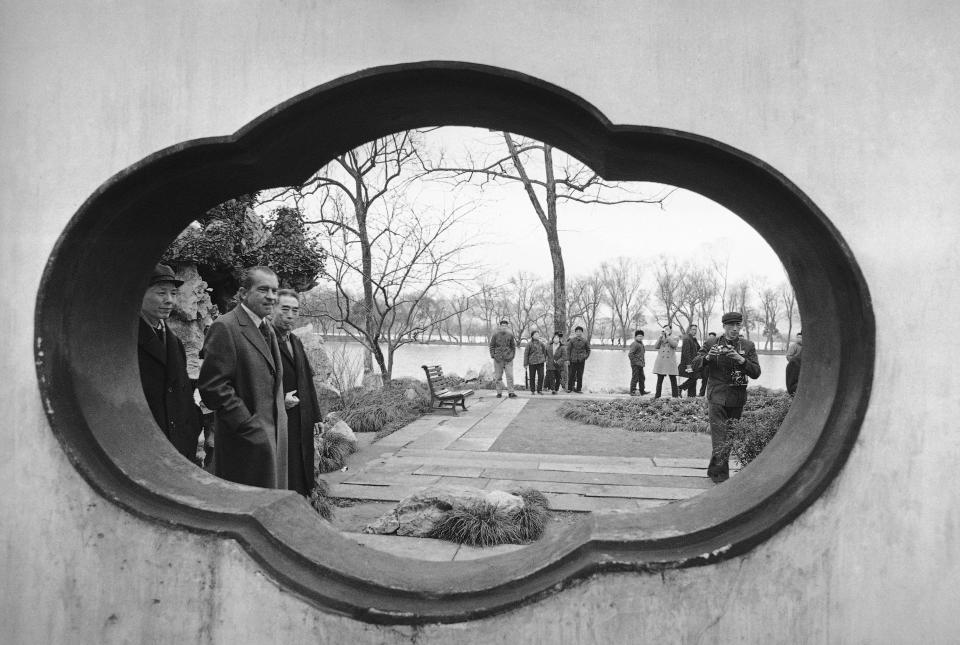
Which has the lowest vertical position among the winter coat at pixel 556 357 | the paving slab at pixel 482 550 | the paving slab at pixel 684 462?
the paving slab at pixel 482 550

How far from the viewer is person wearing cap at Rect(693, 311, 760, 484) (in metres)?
5.83

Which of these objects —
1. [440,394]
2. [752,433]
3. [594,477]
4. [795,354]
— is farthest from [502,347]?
[752,433]

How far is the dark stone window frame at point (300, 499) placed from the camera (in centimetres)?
209

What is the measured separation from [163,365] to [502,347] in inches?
415

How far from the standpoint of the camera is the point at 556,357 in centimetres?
1544

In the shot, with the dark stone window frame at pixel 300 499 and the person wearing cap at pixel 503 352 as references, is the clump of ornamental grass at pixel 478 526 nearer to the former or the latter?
the dark stone window frame at pixel 300 499

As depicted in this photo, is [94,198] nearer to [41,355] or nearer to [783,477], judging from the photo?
[41,355]

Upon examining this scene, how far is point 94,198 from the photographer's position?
2256 millimetres

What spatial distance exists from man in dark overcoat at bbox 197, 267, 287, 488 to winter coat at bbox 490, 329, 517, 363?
998 cm

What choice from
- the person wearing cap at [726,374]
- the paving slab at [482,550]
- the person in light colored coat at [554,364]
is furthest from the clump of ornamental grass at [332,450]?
the person in light colored coat at [554,364]

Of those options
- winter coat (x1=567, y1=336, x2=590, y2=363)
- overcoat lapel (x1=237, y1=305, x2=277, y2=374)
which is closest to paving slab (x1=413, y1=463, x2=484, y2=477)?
overcoat lapel (x1=237, y1=305, x2=277, y2=374)

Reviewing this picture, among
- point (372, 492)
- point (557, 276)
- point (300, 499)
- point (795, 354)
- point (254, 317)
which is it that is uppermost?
point (557, 276)

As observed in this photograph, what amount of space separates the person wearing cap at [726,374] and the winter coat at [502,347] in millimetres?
7621

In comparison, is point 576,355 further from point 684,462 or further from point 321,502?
point 321,502
